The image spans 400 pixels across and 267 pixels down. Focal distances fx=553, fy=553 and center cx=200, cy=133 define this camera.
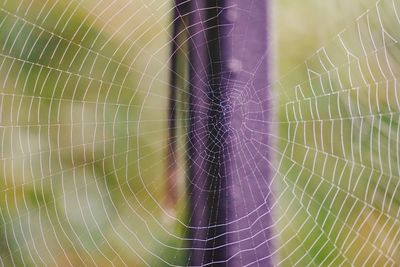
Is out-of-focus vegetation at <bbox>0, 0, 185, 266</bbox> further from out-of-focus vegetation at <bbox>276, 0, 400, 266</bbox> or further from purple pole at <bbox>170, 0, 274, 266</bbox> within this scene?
out-of-focus vegetation at <bbox>276, 0, 400, 266</bbox>

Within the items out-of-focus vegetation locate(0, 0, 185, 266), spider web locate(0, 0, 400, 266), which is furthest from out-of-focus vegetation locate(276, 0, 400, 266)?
out-of-focus vegetation locate(0, 0, 185, 266)

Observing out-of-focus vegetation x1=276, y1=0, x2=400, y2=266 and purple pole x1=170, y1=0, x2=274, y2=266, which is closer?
purple pole x1=170, y1=0, x2=274, y2=266

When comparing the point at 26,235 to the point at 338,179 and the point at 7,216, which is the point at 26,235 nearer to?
the point at 7,216

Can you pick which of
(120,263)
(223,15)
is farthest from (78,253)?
(223,15)

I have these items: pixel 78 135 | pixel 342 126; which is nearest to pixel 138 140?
pixel 78 135

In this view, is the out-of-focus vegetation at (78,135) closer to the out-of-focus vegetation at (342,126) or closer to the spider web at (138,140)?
the spider web at (138,140)

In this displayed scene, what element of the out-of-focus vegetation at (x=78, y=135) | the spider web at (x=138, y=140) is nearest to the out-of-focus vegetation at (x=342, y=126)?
the spider web at (x=138, y=140)
